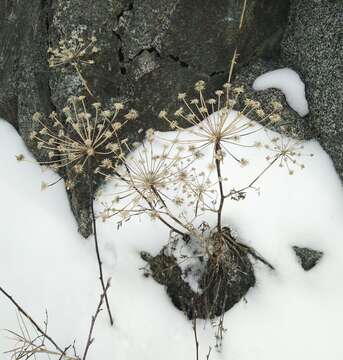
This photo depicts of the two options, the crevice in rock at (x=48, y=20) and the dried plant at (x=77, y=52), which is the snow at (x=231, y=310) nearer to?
the crevice in rock at (x=48, y=20)

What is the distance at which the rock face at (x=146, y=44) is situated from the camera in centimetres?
289

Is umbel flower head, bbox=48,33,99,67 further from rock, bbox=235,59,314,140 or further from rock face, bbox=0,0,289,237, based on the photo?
rock, bbox=235,59,314,140

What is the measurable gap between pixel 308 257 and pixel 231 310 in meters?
0.56

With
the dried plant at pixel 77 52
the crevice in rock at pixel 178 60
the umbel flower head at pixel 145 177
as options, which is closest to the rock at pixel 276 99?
the crevice in rock at pixel 178 60

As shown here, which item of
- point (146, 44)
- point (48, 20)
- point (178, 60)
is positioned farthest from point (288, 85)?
point (48, 20)

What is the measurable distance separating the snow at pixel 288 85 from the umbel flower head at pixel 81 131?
0.93 meters

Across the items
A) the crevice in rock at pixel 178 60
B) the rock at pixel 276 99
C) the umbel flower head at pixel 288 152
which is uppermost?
the crevice in rock at pixel 178 60

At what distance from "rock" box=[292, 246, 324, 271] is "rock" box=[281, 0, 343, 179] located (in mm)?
512

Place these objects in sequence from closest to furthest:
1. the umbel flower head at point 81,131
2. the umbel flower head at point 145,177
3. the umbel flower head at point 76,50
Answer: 1. the umbel flower head at point 81,131
2. the umbel flower head at point 145,177
3. the umbel flower head at point 76,50

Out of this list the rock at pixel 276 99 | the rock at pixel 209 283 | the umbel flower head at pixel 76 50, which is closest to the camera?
the rock at pixel 209 283

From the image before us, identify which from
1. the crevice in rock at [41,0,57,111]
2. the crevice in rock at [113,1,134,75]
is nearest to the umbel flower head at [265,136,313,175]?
the crevice in rock at [113,1,134,75]

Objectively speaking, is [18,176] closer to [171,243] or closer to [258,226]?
[171,243]

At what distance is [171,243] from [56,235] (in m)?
0.78

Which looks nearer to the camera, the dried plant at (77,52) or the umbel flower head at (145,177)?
the umbel flower head at (145,177)
